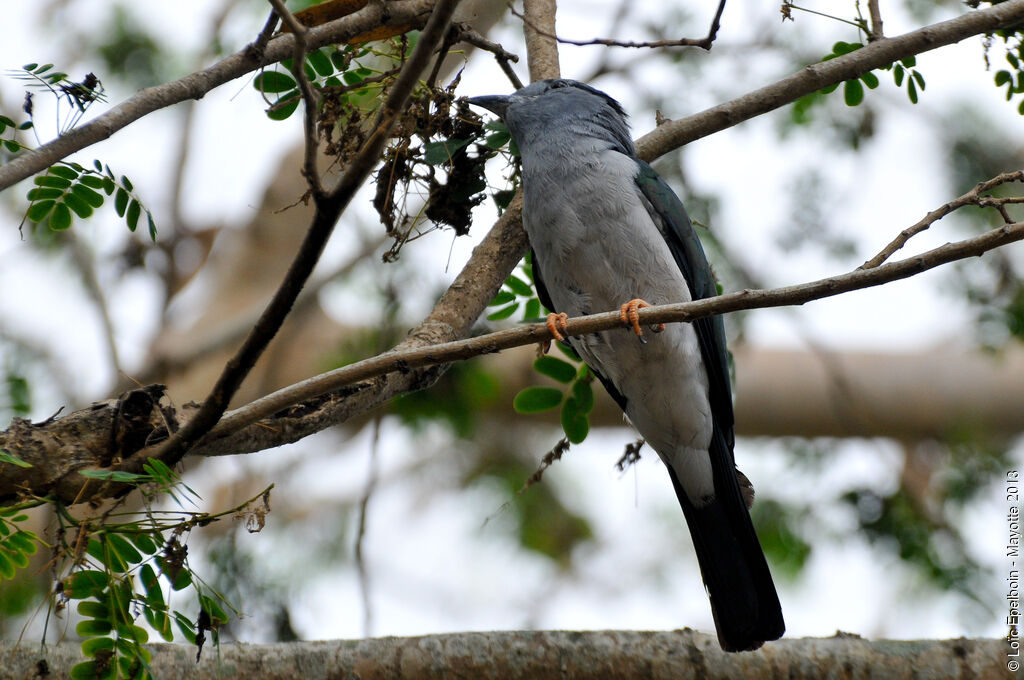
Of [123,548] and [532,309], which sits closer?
[123,548]

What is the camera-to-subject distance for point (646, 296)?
11.8 feet

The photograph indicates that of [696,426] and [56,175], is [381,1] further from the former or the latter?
[696,426]

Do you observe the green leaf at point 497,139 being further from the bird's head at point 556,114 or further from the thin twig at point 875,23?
the thin twig at point 875,23

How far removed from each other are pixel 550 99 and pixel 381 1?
1.15 metres

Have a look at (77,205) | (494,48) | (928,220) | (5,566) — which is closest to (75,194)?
(77,205)

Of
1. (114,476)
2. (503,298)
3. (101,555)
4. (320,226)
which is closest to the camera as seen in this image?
(320,226)

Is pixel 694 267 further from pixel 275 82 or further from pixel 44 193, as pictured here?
pixel 44 193

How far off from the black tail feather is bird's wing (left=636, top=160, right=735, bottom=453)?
17 centimetres

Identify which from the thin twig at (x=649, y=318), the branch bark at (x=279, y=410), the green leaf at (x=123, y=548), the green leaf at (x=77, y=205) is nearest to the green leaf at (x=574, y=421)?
the branch bark at (x=279, y=410)

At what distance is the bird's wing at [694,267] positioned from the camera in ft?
12.2

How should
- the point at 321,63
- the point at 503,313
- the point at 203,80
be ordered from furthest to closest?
the point at 503,313
the point at 321,63
the point at 203,80

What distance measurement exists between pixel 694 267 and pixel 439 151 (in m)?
1.19

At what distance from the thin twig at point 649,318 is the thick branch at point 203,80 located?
0.87 m

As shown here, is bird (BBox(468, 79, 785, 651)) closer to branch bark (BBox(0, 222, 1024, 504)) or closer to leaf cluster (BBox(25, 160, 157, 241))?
branch bark (BBox(0, 222, 1024, 504))
